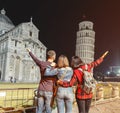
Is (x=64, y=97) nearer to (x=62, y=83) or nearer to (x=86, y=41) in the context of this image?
(x=62, y=83)

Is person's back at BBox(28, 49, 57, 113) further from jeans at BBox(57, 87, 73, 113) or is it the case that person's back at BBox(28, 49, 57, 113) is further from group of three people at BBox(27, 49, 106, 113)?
jeans at BBox(57, 87, 73, 113)

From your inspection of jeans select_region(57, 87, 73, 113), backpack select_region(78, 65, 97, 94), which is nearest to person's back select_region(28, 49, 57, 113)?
jeans select_region(57, 87, 73, 113)

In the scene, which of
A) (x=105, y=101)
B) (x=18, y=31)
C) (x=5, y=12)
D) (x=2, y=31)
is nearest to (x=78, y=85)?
(x=105, y=101)

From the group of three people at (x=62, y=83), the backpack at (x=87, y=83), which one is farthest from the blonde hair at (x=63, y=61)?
the backpack at (x=87, y=83)

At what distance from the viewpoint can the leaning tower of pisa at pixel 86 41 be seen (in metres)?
108

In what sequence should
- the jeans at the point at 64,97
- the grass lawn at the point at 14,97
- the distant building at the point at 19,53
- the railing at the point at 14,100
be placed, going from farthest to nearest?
the distant building at the point at 19,53, the grass lawn at the point at 14,97, the railing at the point at 14,100, the jeans at the point at 64,97

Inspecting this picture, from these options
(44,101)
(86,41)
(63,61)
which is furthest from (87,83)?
(86,41)

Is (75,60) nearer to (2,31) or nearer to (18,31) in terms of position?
(18,31)

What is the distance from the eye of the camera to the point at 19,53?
70.0m

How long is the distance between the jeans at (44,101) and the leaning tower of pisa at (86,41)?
328 feet

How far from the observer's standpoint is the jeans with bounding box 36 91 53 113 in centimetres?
671

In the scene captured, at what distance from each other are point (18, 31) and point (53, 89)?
68.0m

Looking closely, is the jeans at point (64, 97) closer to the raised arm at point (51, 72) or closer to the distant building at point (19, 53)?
the raised arm at point (51, 72)

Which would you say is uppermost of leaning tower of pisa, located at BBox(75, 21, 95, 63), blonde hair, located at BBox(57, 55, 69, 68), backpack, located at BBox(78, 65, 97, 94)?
leaning tower of pisa, located at BBox(75, 21, 95, 63)
